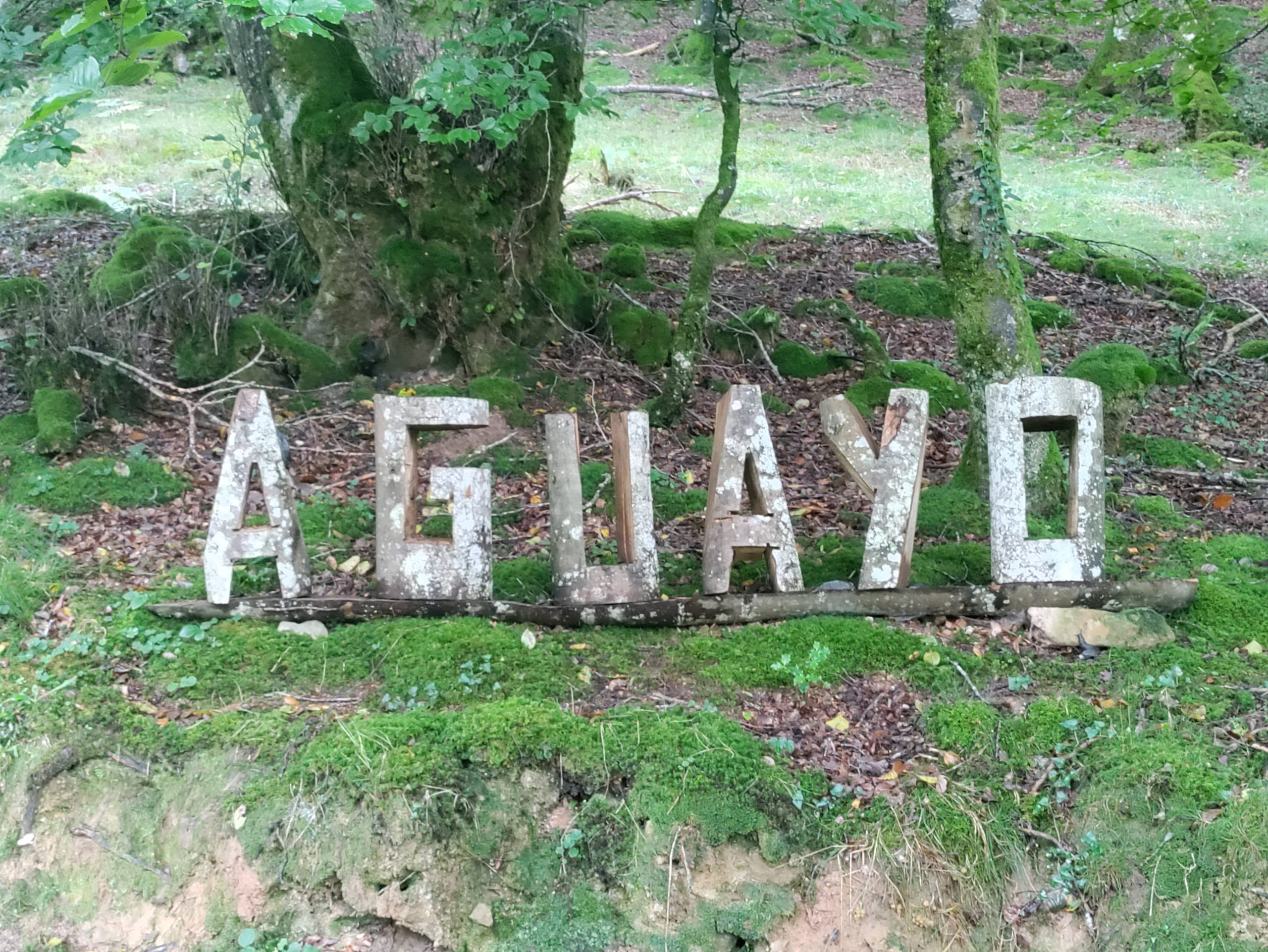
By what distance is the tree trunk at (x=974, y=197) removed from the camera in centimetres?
499

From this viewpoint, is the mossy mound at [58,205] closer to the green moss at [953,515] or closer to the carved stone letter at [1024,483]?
the green moss at [953,515]

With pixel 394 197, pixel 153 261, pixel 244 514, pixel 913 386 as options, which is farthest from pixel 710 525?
pixel 153 261

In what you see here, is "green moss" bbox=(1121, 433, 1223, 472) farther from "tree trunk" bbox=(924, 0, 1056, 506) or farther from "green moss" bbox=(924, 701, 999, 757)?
"green moss" bbox=(924, 701, 999, 757)

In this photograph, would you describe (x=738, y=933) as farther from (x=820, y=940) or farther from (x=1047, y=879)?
(x=1047, y=879)

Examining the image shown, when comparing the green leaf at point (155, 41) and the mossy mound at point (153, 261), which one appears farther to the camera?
the mossy mound at point (153, 261)

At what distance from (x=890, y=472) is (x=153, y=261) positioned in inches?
216

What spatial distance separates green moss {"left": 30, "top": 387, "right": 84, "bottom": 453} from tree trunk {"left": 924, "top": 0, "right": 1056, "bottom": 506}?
4975mm

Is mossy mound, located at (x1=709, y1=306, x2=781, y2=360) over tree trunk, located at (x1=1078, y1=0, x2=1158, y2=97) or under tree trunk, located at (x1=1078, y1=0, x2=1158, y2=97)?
under

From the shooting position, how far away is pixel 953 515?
17.5 ft

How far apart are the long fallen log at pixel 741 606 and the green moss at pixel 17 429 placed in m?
2.19

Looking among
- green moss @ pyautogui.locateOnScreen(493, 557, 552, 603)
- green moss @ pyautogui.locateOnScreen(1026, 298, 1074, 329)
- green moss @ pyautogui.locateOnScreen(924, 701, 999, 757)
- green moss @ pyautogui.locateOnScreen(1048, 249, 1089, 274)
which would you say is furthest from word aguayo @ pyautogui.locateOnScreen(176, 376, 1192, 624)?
green moss @ pyautogui.locateOnScreen(1048, 249, 1089, 274)

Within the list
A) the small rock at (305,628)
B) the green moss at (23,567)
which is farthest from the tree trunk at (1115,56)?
the green moss at (23,567)

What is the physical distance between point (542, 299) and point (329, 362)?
1597 millimetres

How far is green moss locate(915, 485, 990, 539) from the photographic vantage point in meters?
5.27
